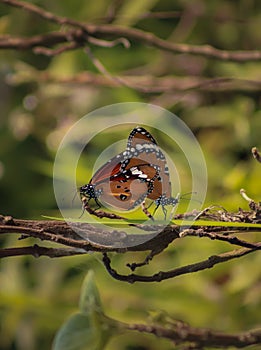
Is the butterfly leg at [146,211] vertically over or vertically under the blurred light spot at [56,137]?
under

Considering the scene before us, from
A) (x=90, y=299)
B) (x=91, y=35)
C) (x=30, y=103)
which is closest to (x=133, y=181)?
(x=90, y=299)

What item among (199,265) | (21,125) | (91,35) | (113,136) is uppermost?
(21,125)

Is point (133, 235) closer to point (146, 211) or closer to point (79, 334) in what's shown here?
point (146, 211)

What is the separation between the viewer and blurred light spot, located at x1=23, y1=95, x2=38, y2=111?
164cm

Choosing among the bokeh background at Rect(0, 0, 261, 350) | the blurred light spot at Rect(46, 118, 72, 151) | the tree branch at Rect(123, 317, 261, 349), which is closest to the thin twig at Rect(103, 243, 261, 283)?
the tree branch at Rect(123, 317, 261, 349)

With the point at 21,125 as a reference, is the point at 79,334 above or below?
below

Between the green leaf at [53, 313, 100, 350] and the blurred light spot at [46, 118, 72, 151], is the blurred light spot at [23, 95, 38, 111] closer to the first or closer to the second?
the blurred light spot at [46, 118, 72, 151]

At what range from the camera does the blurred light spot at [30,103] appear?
1.64 meters

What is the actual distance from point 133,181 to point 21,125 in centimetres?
105

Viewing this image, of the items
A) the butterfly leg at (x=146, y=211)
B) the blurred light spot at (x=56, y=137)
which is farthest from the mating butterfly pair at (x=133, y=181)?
the blurred light spot at (x=56, y=137)

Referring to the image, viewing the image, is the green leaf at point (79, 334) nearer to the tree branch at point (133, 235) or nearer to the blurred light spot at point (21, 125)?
the tree branch at point (133, 235)

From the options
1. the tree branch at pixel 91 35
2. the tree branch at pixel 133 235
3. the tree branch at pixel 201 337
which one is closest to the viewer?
the tree branch at pixel 133 235

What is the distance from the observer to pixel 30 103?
65.1 inches

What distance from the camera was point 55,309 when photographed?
136 centimetres
